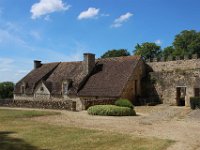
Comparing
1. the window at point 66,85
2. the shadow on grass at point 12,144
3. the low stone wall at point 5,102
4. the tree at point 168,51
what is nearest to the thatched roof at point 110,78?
the window at point 66,85

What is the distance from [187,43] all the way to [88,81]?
110ft

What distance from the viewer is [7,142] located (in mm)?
11531

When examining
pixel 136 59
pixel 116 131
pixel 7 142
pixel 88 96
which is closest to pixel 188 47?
pixel 136 59

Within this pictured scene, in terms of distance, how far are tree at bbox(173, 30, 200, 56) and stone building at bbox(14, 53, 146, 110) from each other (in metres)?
25.9

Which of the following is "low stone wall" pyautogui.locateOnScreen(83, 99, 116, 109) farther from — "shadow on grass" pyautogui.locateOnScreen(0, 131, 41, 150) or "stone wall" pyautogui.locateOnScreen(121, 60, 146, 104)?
"shadow on grass" pyautogui.locateOnScreen(0, 131, 41, 150)

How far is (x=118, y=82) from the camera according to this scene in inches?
1148

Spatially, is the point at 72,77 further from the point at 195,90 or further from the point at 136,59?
the point at 195,90

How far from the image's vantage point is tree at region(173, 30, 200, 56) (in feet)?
183

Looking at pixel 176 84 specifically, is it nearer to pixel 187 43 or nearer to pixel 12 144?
pixel 12 144

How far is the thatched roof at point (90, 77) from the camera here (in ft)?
96.1

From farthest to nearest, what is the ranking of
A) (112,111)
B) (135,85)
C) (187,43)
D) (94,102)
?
(187,43)
(135,85)
(94,102)
(112,111)

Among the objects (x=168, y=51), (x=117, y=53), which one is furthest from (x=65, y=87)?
(x=168, y=51)

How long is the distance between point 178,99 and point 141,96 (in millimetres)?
4031

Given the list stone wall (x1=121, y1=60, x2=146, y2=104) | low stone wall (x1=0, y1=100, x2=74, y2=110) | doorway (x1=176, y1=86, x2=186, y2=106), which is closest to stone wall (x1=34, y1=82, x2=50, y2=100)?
low stone wall (x1=0, y1=100, x2=74, y2=110)
